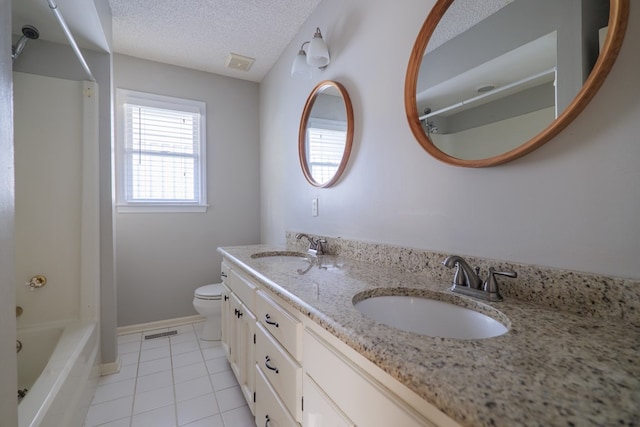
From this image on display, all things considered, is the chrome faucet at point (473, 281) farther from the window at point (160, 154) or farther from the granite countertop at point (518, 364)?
the window at point (160, 154)

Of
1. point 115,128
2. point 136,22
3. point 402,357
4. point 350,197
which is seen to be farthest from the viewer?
point 115,128

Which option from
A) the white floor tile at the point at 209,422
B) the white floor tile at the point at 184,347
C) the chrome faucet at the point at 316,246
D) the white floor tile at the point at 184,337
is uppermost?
the chrome faucet at the point at 316,246

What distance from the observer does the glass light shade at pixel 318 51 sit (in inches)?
65.6

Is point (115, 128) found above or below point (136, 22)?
below

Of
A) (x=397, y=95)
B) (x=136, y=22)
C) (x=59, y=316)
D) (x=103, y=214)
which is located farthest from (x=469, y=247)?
(x=136, y=22)

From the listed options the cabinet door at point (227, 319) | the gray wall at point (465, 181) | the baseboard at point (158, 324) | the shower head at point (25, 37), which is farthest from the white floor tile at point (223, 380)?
the shower head at point (25, 37)

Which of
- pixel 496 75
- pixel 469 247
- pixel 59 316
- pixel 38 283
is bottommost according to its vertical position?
pixel 59 316

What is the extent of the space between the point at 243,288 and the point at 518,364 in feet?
4.16

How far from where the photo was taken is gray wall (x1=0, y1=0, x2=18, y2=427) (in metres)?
0.58

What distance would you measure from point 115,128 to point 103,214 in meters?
0.97

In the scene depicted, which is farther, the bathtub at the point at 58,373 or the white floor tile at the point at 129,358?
the white floor tile at the point at 129,358

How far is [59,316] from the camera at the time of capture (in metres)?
1.76

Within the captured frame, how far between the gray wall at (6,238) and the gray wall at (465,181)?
1224 mm

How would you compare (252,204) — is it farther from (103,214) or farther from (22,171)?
(22,171)
